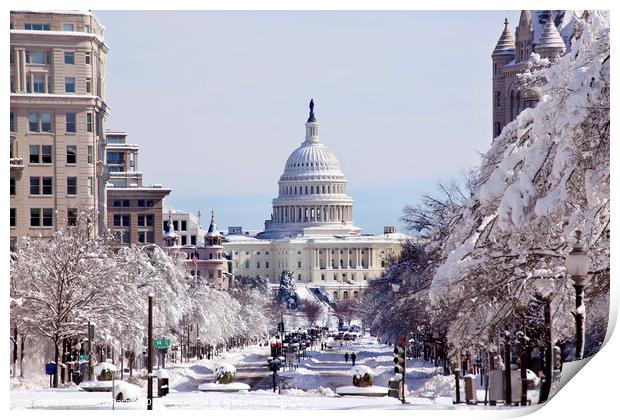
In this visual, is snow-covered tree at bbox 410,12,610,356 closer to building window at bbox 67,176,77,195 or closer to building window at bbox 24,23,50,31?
building window at bbox 24,23,50,31

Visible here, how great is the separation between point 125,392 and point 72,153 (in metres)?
25.8

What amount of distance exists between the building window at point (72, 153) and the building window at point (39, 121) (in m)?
3.98

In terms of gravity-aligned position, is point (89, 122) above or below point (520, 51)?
below

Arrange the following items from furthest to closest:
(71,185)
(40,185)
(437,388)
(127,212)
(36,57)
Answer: (127,212) → (71,185) → (40,185) → (36,57) → (437,388)

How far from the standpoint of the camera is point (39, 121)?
2110 inches

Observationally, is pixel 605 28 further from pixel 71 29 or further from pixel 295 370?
pixel 295 370

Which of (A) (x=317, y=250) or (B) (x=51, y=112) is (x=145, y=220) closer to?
(B) (x=51, y=112)

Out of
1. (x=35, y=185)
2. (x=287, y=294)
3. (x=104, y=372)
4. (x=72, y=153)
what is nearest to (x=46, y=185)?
(x=35, y=185)

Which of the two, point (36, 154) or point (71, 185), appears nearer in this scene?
point (36, 154)

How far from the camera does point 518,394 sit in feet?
116

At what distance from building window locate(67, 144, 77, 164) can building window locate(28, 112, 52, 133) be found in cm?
398
